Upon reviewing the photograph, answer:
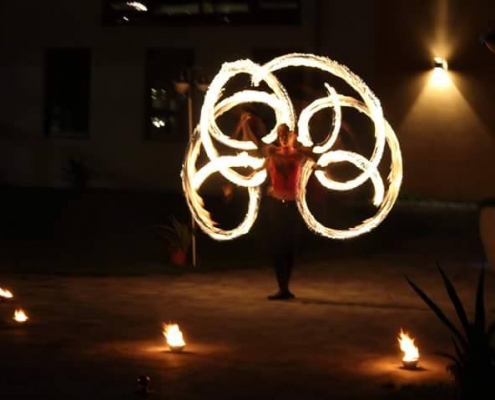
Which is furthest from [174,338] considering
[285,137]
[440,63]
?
[440,63]

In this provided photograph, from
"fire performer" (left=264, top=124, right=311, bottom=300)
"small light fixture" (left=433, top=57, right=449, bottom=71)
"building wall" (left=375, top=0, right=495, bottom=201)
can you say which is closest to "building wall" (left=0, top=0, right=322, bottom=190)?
"building wall" (left=375, top=0, right=495, bottom=201)

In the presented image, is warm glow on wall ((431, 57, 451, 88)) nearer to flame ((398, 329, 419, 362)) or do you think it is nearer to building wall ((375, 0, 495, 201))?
building wall ((375, 0, 495, 201))

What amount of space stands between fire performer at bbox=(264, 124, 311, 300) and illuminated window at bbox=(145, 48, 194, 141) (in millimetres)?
13329

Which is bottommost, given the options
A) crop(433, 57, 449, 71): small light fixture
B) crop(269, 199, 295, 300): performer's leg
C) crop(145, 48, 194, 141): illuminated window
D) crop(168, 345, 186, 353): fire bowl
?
crop(168, 345, 186, 353): fire bowl

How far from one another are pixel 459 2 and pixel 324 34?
3112mm

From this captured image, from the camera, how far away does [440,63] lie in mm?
26109

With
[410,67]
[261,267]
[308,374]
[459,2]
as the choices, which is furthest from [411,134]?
[308,374]

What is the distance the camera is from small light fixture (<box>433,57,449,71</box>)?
85.7ft

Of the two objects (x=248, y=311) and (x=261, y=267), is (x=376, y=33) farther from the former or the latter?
(x=248, y=311)

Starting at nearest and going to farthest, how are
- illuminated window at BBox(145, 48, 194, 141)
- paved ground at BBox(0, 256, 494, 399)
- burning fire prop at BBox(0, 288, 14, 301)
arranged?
1. paved ground at BBox(0, 256, 494, 399)
2. burning fire prop at BBox(0, 288, 14, 301)
3. illuminated window at BBox(145, 48, 194, 141)

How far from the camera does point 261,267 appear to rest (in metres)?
17.6

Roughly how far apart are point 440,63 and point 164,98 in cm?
640

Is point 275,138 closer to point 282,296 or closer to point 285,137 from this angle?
point 285,137

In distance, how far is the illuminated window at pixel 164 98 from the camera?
2756 centimetres
